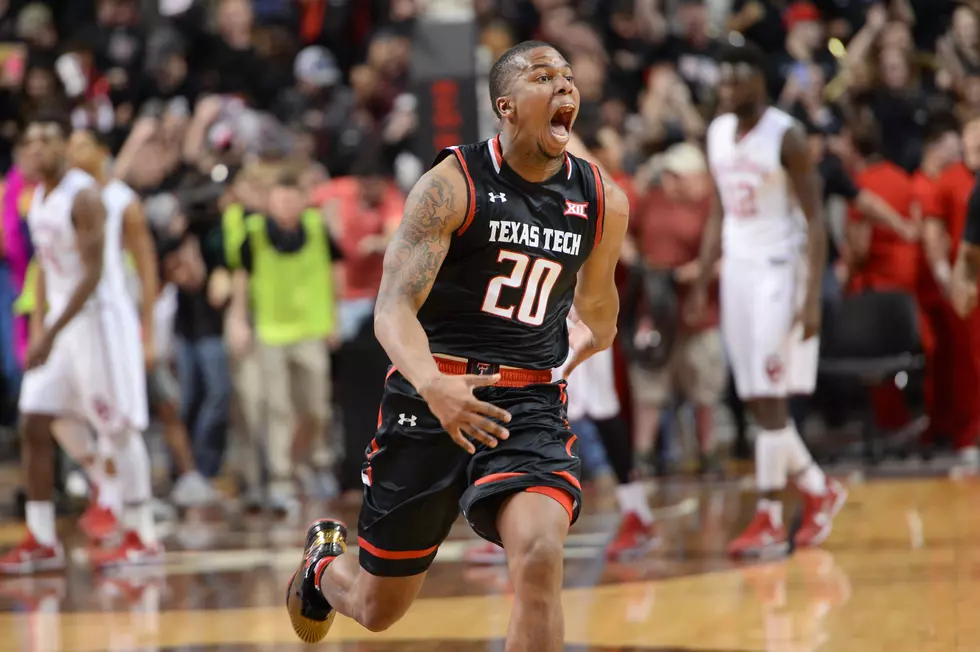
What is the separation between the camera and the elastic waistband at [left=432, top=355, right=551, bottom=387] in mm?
4730

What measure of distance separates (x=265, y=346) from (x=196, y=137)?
255 cm

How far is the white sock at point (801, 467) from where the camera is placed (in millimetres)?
8281

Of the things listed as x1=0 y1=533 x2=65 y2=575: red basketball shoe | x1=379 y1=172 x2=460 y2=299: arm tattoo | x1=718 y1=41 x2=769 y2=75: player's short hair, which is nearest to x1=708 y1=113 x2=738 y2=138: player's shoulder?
x1=718 y1=41 x2=769 y2=75: player's short hair

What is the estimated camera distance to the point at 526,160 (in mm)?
4777

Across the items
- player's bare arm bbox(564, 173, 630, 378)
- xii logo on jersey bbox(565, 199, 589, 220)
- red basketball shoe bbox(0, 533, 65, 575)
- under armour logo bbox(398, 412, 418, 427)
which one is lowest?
red basketball shoe bbox(0, 533, 65, 575)

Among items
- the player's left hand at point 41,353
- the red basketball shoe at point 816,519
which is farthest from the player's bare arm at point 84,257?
the red basketball shoe at point 816,519

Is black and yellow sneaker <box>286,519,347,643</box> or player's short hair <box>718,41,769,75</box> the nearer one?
black and yellow sneaker <box>286,519,347,643</box>

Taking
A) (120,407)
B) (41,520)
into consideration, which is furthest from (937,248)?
(41,520)

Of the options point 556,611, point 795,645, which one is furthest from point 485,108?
point 556,611

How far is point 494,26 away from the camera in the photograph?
42.1 feet

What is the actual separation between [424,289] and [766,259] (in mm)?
3974

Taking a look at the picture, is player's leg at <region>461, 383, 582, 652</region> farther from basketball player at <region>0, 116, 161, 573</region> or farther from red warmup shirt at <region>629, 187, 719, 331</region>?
red warmup shirt at <region>629, 187, 719, 331</region>

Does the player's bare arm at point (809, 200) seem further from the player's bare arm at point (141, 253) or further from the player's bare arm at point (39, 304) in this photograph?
the player's bare arm at point (39, 304)

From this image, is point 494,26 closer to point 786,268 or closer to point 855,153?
point 855,153
